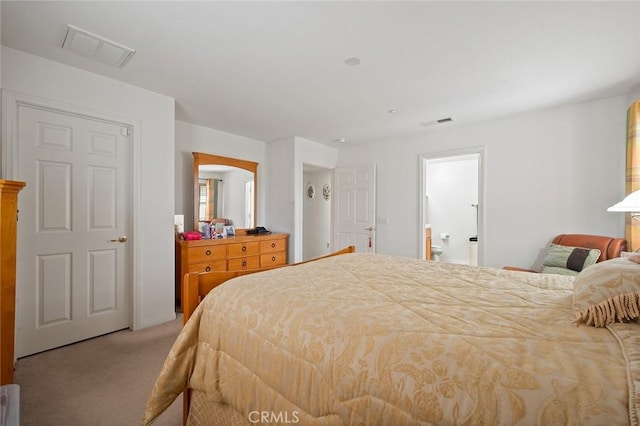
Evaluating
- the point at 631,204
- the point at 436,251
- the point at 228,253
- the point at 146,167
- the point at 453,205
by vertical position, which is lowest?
the point at 436,251

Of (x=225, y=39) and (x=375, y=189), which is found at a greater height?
(x=225, y=39)

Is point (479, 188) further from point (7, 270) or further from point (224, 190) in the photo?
point (7, 270)

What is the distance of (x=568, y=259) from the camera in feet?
9.29

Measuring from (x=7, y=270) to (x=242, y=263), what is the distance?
8.24ft

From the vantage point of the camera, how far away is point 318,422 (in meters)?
0.91

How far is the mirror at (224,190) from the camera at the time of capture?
399 cm

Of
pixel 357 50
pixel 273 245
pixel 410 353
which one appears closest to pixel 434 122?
pixel 357 50

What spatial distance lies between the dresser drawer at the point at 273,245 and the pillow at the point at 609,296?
3.70m

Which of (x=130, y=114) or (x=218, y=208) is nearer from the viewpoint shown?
(x=130, y=114)

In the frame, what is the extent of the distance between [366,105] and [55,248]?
3336 millimetres

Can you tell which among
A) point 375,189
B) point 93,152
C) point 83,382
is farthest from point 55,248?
point 375,189

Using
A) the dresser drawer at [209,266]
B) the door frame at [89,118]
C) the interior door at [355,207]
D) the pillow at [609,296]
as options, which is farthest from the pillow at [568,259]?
the door frame at [89,118]

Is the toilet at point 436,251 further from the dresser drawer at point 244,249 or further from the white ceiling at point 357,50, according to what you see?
the dresser drawer at point 244,249

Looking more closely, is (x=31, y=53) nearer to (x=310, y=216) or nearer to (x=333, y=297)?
(x=333, y=297)
